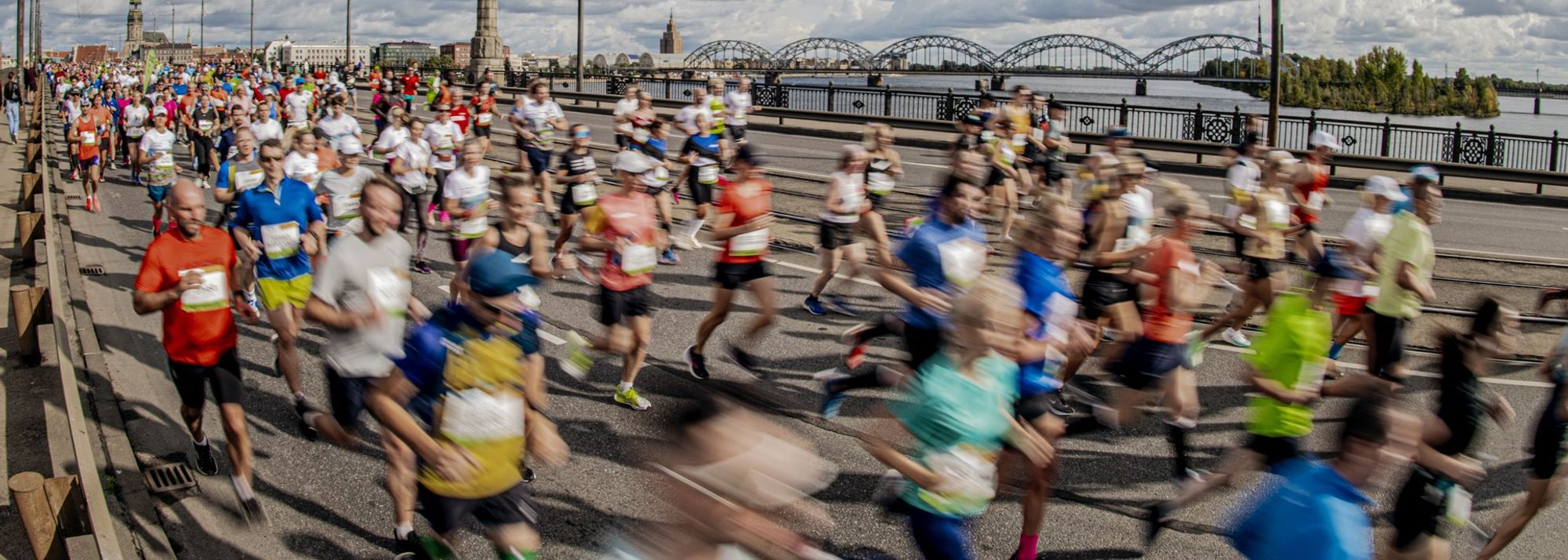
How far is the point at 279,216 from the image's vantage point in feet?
26.7

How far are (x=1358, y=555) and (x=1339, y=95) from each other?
7365 cm

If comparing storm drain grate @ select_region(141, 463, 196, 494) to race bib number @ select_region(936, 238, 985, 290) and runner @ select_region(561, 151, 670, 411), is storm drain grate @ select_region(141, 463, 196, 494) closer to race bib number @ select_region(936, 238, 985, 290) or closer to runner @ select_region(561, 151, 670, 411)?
runner @ select_region(561, 151, 670, 411)

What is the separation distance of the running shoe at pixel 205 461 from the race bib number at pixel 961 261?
176 inches

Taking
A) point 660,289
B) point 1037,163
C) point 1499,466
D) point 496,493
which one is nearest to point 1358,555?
point 496,493

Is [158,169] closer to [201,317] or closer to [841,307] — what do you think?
[841,307]

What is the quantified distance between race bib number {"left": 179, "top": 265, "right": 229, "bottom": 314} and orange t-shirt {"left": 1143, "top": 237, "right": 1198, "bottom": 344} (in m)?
5.11

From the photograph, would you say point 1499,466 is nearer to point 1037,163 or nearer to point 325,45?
point 1037,163

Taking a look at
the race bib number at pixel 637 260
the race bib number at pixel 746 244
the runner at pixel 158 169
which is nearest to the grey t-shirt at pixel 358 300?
the race bib number at pixel 637 260

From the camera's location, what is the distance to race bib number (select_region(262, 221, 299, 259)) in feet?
26.1

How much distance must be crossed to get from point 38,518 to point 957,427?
4.33 meters

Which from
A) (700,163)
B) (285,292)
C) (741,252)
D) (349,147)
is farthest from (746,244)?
(700,163)

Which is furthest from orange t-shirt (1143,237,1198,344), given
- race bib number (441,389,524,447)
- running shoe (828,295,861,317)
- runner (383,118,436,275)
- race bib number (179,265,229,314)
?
runner (383,118,436,275)

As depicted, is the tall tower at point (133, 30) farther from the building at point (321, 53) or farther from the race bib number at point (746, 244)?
the race bib number at point (746, 244)

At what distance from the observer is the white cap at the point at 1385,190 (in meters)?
8.23
